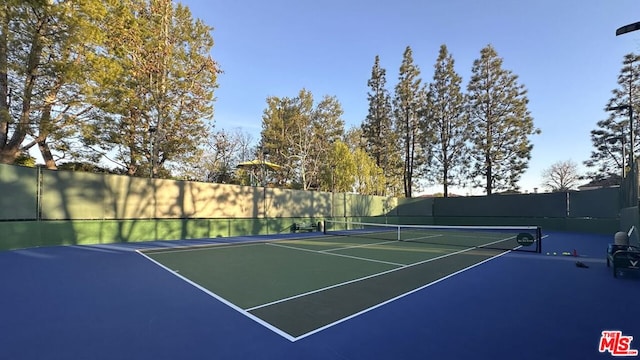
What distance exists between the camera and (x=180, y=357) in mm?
2934

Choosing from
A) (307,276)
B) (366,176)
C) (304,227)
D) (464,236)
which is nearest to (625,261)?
(307,276)

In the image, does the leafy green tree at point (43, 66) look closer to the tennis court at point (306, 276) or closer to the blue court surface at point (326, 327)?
the tennis court at point (306, 276)

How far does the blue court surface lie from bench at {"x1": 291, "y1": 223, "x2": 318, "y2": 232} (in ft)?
41.2

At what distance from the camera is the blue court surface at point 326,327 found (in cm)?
309

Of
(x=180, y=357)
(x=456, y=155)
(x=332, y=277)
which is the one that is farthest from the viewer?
(x=456, y=155)

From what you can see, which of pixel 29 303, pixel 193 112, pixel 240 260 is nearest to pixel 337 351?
pixel 29 303

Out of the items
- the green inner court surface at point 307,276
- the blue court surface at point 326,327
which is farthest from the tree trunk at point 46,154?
the blue court surface at point 326,327

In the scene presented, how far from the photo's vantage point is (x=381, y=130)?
33.3 metres

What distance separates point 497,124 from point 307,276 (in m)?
27.3

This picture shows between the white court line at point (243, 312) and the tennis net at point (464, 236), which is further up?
the white court line at point (243, 312)

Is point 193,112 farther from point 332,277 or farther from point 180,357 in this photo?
point 180,357

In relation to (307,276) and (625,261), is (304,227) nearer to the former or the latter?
(307,276)

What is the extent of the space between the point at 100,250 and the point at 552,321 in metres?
11.7

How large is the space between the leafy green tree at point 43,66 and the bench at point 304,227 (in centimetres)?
1172
